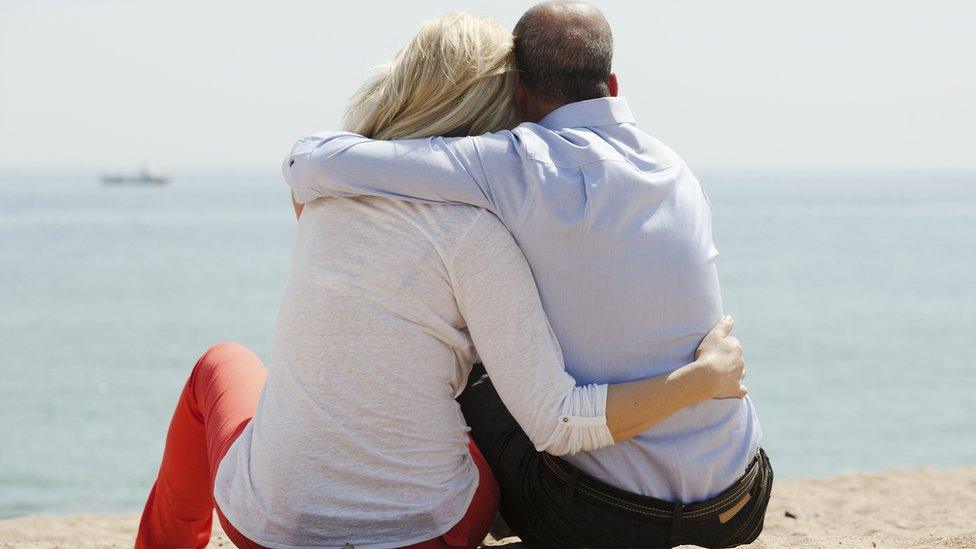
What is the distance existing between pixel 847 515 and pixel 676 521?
2359 millimetres

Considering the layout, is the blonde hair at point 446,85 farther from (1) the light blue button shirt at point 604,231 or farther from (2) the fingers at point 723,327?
(2) the fingers at point 723,327

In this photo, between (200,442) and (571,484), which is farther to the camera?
(200,442)

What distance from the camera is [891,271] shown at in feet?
89.8

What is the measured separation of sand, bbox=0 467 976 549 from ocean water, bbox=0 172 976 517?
3.86 metres

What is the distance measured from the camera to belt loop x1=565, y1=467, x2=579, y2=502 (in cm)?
222

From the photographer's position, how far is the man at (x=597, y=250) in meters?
2.01

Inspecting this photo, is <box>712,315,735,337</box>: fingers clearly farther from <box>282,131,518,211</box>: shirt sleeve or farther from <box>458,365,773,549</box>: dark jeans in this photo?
<box>282,131,518,211</box>: shirt sleeve

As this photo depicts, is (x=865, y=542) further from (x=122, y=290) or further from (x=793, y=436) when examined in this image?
(x=122, y=290)

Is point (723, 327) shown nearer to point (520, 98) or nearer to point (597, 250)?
point (597, 250)

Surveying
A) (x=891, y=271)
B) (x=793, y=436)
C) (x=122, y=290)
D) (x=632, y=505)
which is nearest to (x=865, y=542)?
(x=632, y=505)

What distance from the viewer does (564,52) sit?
219cm

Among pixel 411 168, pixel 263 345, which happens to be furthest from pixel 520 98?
pixel 263 345

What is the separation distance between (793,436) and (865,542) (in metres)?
7.54

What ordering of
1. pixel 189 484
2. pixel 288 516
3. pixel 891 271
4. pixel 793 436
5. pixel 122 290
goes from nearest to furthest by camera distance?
1. pixel 288 516
2. pixel 189 484
3. pixel 793 436
4. pixel 122 290
5. pixel 891 271
